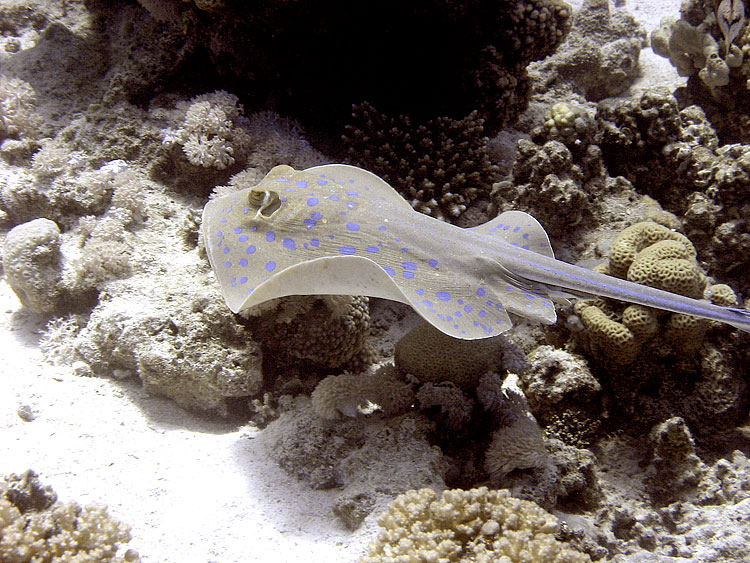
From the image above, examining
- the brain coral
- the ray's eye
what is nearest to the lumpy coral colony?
the brain coral

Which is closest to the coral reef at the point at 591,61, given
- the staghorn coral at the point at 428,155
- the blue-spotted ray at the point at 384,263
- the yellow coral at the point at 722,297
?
the staghorn coral at the point at 428,155

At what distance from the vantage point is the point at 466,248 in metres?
3.42

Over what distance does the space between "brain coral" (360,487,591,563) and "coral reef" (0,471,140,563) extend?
152cm

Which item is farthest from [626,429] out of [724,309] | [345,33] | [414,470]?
[345,33]

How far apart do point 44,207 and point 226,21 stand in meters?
3.08

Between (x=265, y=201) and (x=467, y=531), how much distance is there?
2771mm

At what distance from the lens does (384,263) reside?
3.21 m

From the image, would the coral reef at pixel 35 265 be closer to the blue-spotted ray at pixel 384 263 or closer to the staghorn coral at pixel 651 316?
the blue-spotted ray at pixel 384 263

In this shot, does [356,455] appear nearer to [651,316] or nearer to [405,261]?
[405,261]

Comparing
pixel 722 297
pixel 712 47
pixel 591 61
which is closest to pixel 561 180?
pixel 722 297

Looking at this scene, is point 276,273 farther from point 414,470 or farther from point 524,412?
point 524,412

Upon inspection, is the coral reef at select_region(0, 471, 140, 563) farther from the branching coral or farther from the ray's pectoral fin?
the branching coral

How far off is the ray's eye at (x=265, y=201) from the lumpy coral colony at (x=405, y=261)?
88cm

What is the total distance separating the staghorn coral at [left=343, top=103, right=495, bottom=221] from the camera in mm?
5133
